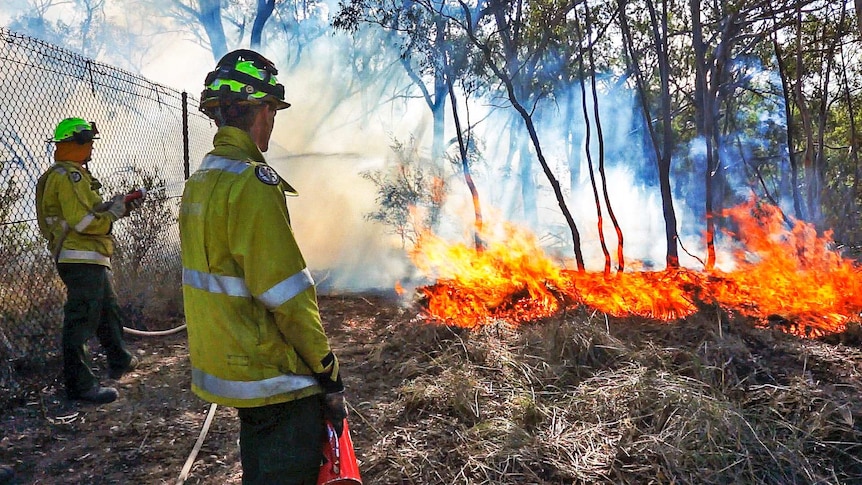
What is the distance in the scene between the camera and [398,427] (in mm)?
3738

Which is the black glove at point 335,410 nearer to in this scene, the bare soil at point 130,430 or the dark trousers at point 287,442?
the dark trousers at point 287,442

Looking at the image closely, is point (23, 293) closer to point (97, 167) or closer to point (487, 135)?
point (97, 167)

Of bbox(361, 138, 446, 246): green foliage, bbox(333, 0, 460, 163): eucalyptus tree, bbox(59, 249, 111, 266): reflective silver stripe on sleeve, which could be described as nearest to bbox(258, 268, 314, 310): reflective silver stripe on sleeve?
bbox(59, 249, 111, 266): reflective silver stripe on sleeve

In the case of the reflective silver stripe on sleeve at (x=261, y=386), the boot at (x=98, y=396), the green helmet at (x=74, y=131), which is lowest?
the boot at (x=98, y=396)

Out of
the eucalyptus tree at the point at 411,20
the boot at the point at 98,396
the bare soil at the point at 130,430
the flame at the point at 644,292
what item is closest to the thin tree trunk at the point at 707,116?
the flame at the point at 644,292

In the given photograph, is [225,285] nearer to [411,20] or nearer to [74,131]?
[74,131]

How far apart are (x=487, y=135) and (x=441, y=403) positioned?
22150mm

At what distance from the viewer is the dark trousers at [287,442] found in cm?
192

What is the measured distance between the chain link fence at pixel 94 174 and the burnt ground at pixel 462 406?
0.79 metres

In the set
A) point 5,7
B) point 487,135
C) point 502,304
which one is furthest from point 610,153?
point 5,7

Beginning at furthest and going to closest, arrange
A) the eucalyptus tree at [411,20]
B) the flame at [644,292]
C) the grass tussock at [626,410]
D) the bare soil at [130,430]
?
the eucalyptus tree at [411,20] < the flame at [644,292] < the bare soil at [130,430] < the grass tussock at [626,410]

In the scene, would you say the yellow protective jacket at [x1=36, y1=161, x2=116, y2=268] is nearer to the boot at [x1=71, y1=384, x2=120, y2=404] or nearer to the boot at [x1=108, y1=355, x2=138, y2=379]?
the boot at [x1=71, y1=384, x2=120, y2=404]

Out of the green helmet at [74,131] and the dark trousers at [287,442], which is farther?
the green helmet at [74,131]

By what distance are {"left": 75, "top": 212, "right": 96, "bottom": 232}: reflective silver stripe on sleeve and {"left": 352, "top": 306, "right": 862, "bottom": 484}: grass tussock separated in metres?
2.40
